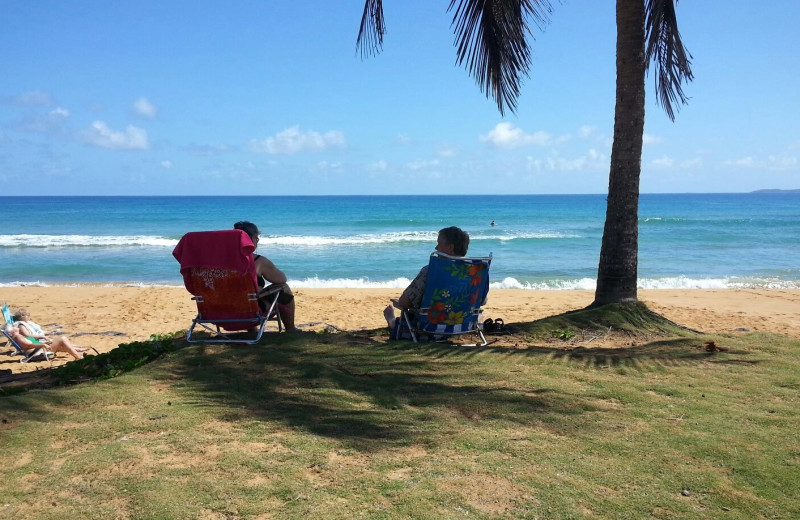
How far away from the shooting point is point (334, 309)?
36.5 ft

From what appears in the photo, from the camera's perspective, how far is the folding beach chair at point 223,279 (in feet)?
18.1

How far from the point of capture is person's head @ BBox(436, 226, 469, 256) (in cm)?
593

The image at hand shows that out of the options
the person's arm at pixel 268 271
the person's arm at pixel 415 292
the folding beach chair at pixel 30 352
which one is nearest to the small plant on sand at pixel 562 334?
the person's arm at pixel 415 292

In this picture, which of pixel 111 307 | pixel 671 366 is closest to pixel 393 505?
pixel 671 366

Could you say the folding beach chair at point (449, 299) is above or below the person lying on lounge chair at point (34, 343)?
above

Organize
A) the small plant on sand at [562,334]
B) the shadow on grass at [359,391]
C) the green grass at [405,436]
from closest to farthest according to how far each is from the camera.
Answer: the green grass at [405,436] → the shadow on grass at [359,391] → the small plant on sand at [562,334]

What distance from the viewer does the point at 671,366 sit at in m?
5.04

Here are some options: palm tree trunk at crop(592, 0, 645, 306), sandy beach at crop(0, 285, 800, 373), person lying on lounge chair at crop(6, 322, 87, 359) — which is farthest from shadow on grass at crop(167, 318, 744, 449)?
sandy beach at crop(0, 285, 800, 373)

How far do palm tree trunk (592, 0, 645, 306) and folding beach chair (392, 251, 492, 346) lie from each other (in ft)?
6.30

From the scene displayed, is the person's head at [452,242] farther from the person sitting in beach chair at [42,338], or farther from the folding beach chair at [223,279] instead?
the person sitting in beach chair at [42,338]

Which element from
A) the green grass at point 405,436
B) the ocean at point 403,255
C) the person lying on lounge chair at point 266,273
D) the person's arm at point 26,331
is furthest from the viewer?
the ocean at point 403,255

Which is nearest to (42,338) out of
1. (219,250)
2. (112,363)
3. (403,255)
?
(112,363)

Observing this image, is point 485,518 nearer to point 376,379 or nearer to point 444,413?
point 444,413

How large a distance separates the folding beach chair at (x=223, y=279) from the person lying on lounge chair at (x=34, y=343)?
237cm
